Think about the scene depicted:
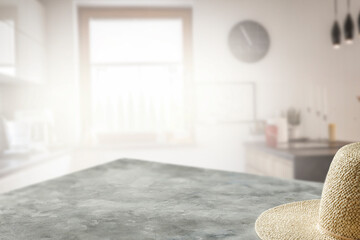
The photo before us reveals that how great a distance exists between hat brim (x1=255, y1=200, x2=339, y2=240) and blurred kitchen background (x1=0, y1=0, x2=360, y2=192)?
296 cm

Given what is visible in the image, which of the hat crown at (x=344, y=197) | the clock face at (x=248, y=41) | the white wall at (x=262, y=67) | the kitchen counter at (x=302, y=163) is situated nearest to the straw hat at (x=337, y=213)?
the hat crown at (x=344, y=197)

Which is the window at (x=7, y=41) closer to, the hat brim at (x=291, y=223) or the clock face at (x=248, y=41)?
the clock face at (x=248, y=41)

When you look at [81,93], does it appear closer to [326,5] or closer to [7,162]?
[7,162]

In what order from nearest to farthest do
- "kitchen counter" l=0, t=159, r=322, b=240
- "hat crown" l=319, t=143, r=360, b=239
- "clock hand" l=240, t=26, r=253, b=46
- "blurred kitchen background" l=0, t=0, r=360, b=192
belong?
1. "hat crown" l=319, t=143, r=360, b=239
2. "kitchen counter" l=0, t=159, r=322, b=240
3. "blurred kitchen background" l=0, t=0, r=360, b=192
4. "clock hand" l=240, t=26, r=253, b=46

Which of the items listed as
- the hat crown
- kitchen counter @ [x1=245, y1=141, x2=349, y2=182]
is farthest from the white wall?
the hat crown

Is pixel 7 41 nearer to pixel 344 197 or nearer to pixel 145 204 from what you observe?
pixel 145 204

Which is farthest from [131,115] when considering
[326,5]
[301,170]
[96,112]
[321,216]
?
[321,216]

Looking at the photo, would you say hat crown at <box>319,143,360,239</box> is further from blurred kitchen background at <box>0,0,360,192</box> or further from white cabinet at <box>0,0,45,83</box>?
blurred kitchen background at <box>0,0,360,192</box>

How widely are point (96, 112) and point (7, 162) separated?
1468mm

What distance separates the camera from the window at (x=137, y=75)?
391cm

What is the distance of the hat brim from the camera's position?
21.9 inches

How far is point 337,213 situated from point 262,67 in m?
3.50

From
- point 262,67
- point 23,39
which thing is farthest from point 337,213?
point 262,67

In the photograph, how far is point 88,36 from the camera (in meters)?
Answer: 3.87
